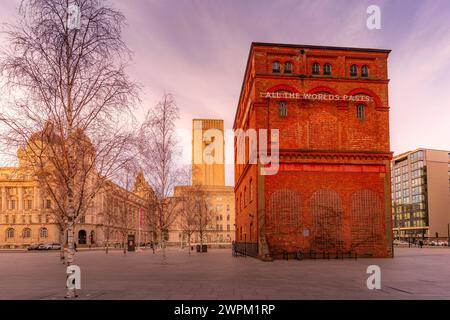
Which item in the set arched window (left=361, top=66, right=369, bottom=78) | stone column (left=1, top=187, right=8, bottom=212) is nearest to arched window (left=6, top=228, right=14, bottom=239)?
stone column (left=1, top=187, right=8, bottom=212)

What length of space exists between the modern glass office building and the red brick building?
4771 inches

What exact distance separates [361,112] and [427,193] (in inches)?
4942

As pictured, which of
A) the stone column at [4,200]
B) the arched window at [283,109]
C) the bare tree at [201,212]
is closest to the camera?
the arched window at [283,109]

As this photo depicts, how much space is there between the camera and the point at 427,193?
14575cm

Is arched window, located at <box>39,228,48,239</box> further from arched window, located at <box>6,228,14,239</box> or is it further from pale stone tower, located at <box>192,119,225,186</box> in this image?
pale stone tower, located at <box>192,119,225,186</box>

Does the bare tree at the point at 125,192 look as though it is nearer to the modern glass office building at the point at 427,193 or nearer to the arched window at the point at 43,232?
the arched window at the point at 43,232

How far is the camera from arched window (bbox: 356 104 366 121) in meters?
36.1

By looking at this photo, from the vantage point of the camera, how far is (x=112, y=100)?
15.0 metres

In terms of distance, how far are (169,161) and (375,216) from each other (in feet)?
58.3

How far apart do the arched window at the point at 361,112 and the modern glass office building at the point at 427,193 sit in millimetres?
121842

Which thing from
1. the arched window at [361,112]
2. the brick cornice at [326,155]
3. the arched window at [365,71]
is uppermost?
the arched window at [365,71]

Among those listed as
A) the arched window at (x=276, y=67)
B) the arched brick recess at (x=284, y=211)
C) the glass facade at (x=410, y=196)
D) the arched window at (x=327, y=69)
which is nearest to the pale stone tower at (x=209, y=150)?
the glass facade at (x=410, y=196)

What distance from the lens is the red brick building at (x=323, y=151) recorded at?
33.9m
